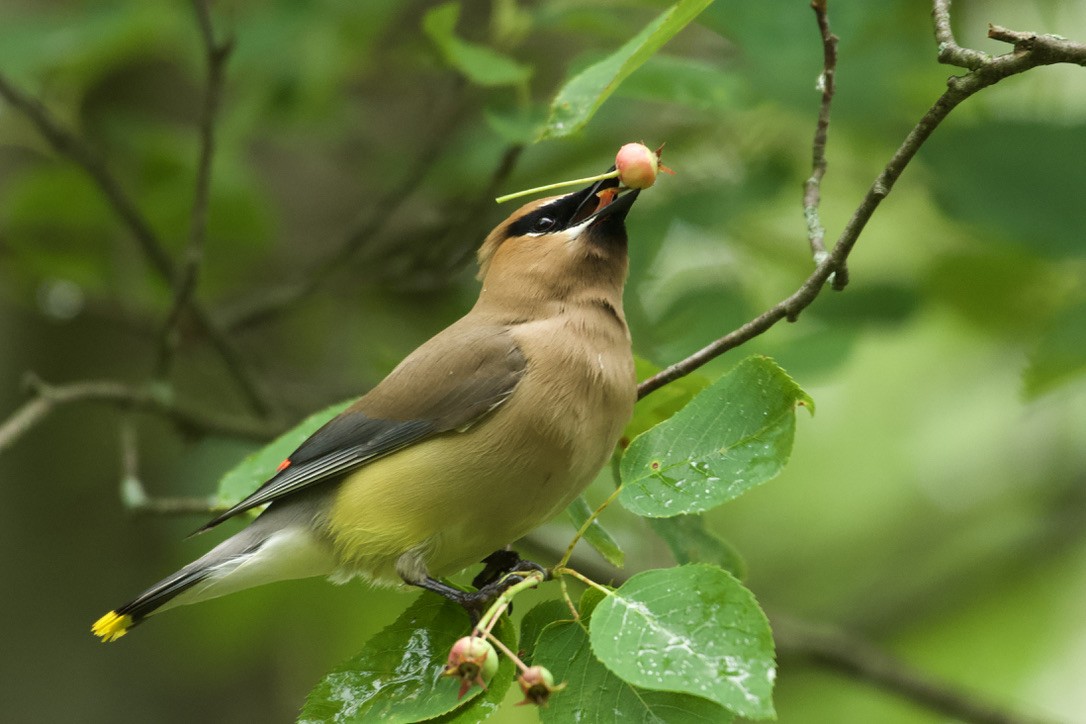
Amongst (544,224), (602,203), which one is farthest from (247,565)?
(602,203)

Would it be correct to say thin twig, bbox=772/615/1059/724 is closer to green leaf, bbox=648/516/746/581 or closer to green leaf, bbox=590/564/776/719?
green leaf, bbox=648/516/746/581

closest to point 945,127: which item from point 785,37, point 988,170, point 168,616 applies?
point 988,170

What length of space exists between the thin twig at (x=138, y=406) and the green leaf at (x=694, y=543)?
2.37 meters

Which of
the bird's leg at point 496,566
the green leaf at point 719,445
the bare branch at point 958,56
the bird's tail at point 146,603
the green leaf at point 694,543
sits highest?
the bare branch at point 958,56

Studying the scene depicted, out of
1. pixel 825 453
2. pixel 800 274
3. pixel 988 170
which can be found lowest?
pixel 825 453

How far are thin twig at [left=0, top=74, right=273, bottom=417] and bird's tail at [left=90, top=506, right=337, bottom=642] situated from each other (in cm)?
170

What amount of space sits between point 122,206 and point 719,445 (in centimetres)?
347

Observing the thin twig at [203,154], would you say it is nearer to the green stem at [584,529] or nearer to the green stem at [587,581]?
the green stem at [584,529]

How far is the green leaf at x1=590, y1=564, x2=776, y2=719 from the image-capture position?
2248mm

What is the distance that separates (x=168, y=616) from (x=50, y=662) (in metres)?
0.68

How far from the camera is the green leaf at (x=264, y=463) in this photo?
3582mm

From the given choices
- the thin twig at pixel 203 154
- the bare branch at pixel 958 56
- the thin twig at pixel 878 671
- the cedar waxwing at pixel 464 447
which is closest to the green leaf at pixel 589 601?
the cedar waxwing at pixel 464 447

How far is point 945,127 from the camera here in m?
5.34

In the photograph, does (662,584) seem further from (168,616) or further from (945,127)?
(168,616)
